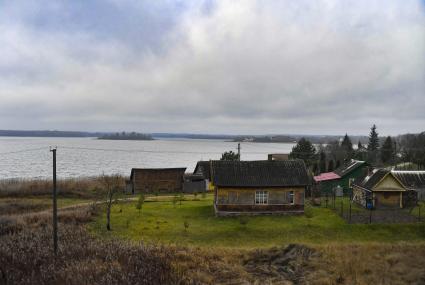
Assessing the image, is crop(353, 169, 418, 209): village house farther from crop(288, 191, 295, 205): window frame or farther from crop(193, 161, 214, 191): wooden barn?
crop(193, 161, 214, 191): wooden barn

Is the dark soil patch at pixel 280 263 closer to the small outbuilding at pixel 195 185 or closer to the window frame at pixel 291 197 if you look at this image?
the window frame at pixel 291 197

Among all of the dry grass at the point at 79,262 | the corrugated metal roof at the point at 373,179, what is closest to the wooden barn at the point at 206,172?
the corrugated metal roof at the point at 373,179

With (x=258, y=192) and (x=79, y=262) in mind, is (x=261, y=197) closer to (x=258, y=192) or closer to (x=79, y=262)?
(x=258, y=192)

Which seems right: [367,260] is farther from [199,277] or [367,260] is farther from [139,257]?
[139,257]

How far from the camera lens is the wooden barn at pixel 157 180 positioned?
2191 inches

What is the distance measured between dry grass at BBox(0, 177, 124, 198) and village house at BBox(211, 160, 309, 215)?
69.7 feet

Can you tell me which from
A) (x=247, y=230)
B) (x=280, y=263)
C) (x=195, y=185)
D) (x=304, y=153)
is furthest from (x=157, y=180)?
(x=280, y=263)

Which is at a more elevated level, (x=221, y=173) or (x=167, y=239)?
(x=221, y=173)

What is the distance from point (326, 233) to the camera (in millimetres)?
26484

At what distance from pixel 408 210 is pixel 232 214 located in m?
15.1

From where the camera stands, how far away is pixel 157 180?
186 ft

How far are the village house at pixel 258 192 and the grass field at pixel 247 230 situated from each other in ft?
3.27

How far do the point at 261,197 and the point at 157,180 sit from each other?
2724 cm

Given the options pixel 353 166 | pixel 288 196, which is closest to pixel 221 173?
pixel 288 196
